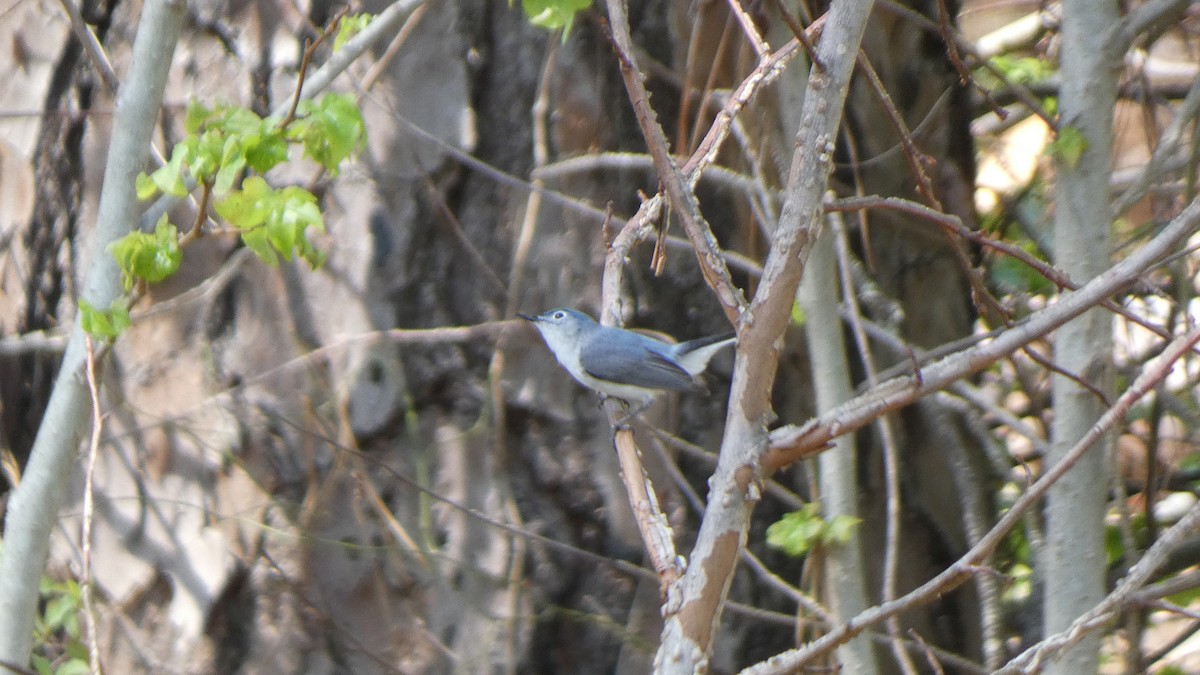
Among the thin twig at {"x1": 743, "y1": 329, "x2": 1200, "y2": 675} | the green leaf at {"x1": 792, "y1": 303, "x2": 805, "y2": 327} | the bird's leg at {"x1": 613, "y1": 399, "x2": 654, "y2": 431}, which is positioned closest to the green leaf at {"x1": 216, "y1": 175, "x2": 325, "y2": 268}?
the bird's leg at {"x1": 613, "y1": 399, "x2": 654, "y2": 431}

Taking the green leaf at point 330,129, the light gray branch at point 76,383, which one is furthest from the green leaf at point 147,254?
the green leaf at point 330,129

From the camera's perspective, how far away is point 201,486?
305 cm

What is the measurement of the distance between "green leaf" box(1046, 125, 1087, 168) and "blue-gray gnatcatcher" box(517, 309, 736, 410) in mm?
876

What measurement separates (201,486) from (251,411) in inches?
9.5

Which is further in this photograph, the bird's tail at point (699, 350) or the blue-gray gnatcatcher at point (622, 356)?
the bird's tail at point (699, 350)

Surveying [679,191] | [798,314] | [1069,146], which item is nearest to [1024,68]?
[1069,146]

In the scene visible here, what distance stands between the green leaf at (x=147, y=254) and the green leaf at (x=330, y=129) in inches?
11.3

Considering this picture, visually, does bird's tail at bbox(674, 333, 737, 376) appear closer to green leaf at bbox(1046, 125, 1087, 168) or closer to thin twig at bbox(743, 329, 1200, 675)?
green leaf at bbox(1046, 125, 1087, 168)

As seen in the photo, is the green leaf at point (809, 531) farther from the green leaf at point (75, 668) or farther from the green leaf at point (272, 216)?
the green leaf at point (75, 668)

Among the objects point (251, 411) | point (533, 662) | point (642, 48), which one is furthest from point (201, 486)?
point (642, 48)

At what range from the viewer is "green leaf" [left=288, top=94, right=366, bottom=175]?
2092 millimetres

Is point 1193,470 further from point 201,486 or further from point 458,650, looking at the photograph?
point 201,486

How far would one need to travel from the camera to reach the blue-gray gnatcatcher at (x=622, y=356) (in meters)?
2.83

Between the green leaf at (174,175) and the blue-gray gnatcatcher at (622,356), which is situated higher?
the green leaf at (174,175)
